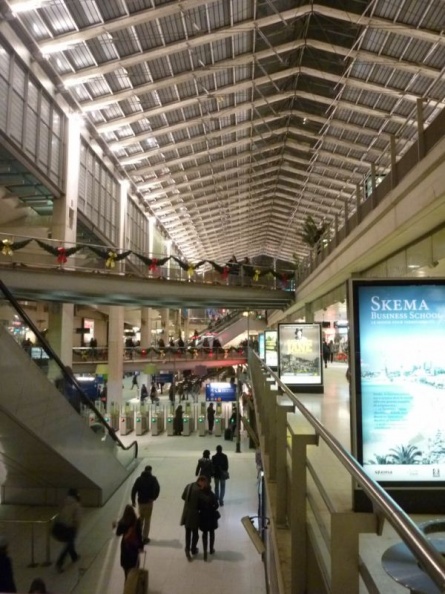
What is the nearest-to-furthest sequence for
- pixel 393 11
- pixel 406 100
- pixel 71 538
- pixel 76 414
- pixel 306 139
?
pixel 71 538 < pixel 76 414 < pixel 393 11 < pixel 406 100 < pixel 306 139

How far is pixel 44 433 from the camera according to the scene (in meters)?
8.39

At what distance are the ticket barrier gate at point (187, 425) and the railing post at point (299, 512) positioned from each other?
20.8m

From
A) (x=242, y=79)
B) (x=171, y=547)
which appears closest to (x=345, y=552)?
(x=171, y=547)

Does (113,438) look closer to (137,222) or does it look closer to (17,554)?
(17,554)

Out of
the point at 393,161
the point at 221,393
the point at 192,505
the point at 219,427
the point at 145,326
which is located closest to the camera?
the point at 393,161

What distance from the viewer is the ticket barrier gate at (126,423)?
76.2 ft

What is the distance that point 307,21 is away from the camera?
56.7 ft

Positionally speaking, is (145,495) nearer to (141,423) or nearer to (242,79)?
(141,423)

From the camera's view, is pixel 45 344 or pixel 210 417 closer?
pixel 45 344

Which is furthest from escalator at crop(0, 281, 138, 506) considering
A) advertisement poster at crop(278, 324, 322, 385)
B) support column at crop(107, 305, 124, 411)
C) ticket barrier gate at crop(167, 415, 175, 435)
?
support column at crop(107, 305, 124, 411)

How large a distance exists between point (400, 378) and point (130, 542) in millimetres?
5392

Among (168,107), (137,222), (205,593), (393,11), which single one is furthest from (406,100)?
(205,593)

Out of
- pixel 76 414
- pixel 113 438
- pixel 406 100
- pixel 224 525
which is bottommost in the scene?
pixel 224 525

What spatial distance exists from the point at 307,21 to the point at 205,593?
61.0 feet
